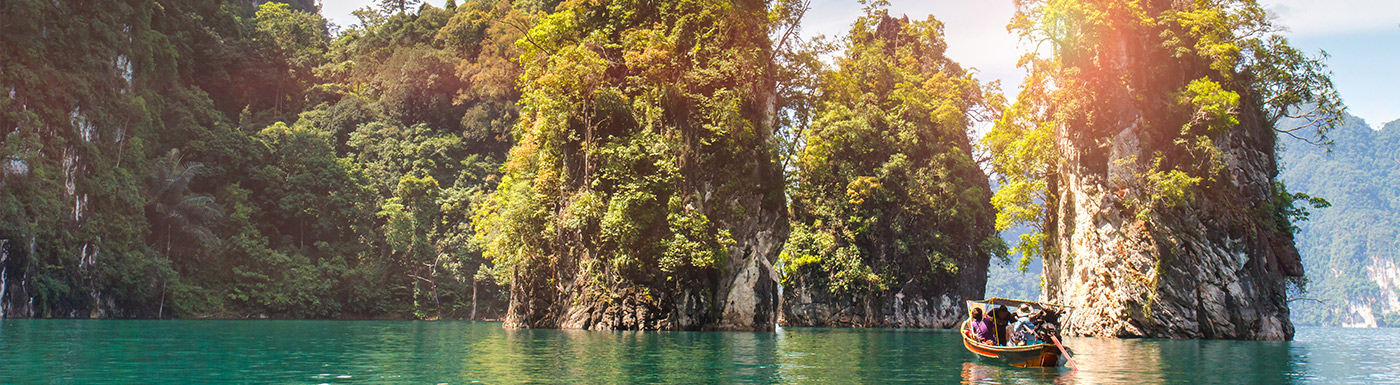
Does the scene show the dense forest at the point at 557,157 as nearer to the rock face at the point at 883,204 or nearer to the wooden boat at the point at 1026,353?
the rock face at the point at 883,204

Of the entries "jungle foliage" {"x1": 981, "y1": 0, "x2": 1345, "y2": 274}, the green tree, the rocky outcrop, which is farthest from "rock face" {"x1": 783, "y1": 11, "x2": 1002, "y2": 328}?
the green tree

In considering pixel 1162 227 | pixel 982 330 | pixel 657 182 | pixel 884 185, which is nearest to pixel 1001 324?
pixel 982 330

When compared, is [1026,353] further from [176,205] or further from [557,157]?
[176,205]

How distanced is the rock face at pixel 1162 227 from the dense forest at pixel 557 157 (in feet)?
1.13

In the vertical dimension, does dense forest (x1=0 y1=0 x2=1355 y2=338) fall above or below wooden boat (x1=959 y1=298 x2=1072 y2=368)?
above

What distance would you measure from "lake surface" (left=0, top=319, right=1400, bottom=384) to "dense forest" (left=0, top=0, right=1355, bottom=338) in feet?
30.3

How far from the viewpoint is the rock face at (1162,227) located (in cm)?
3341

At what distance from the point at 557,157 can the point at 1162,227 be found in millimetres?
20945

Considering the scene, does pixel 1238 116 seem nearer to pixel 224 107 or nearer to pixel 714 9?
pixel 714 9

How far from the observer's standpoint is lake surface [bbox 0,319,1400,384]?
46.7 feet

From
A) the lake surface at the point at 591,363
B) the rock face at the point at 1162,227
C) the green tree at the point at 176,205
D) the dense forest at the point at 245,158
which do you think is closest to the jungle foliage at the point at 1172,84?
the rock face at the point at 1162,227

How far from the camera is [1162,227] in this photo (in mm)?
33750

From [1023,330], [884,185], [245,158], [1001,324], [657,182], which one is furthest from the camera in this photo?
[245,158]

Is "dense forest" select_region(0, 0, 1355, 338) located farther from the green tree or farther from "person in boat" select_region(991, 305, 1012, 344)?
"person in boat" select_region(991, 305, 1012, 344)
